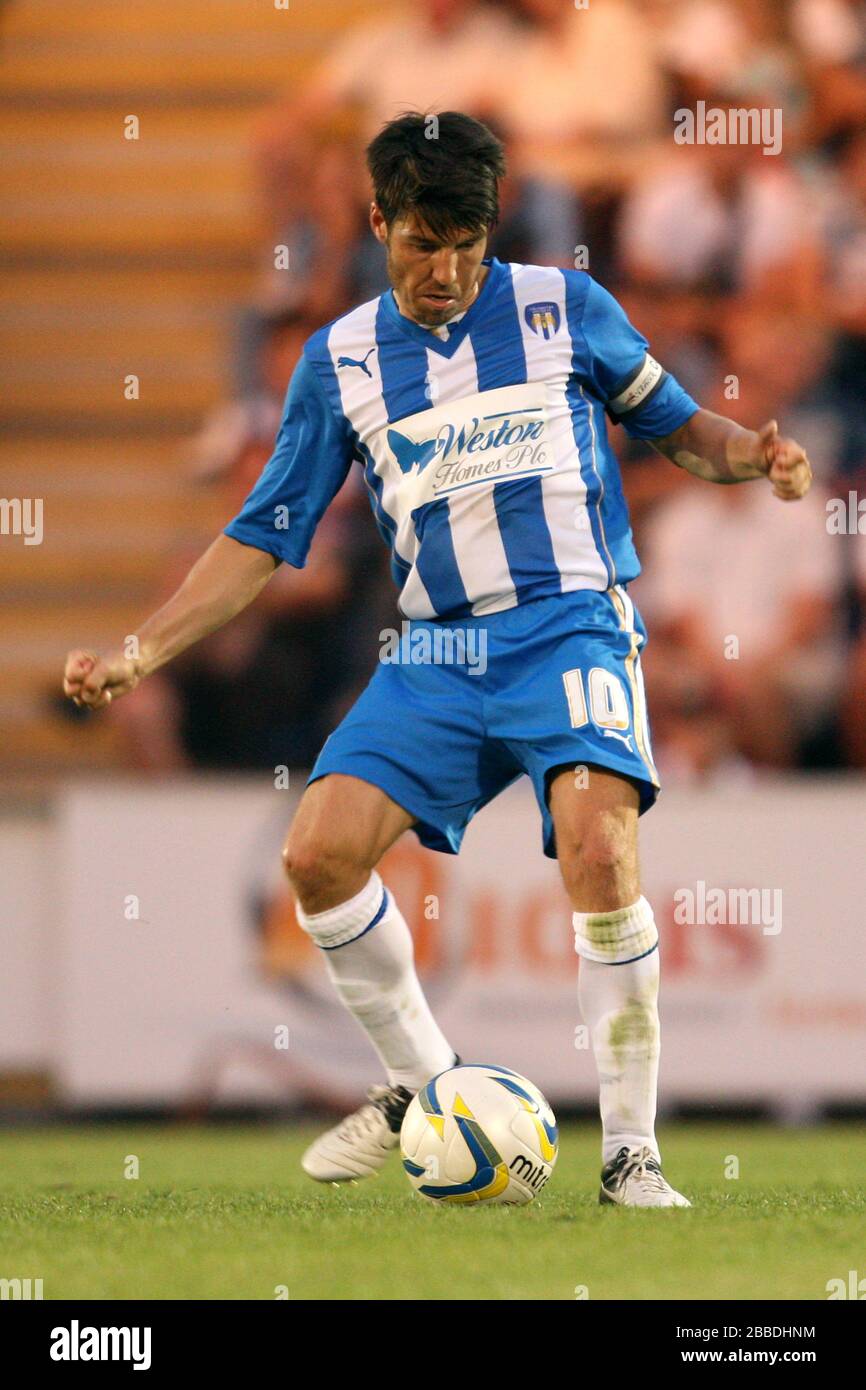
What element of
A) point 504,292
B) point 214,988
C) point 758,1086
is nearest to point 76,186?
point 214,988

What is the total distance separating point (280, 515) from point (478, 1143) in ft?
4.74

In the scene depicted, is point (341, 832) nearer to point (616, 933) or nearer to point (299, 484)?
point (616, 933)

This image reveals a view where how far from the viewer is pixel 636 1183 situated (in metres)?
4.00

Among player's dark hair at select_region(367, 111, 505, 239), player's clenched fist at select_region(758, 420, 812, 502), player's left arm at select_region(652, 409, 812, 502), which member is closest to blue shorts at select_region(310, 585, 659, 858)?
player's left arm at select_region(652, 409, 812, 502)

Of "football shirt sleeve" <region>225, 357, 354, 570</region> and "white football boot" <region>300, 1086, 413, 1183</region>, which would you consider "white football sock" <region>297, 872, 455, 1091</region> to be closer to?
"white football boot" <region>300, 1086, 413, 1183</region>

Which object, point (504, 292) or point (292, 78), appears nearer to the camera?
point (504, 292)

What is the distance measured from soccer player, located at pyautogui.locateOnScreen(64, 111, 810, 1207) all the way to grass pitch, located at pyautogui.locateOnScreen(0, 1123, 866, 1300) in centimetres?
32

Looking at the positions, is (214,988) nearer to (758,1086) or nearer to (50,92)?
(758,1086)

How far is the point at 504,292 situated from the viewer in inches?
177

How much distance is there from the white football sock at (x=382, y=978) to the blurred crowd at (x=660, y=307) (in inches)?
170

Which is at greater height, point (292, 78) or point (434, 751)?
point (292, 78)

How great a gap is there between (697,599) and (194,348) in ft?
10.8

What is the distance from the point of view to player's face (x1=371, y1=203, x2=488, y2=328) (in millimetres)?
4156

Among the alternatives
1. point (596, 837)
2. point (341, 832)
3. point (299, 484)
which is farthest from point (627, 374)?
point (341, 832)
